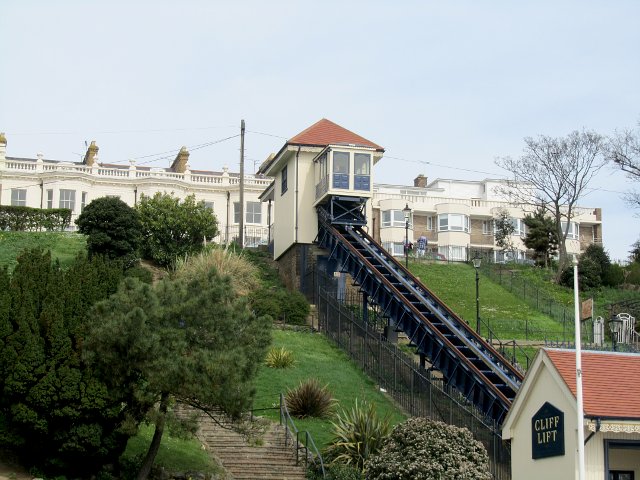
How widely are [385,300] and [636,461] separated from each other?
832 inches

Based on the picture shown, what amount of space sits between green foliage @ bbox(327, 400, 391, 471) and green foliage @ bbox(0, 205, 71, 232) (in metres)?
33.4

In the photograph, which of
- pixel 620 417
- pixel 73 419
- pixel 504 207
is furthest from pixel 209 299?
pixel 504 207

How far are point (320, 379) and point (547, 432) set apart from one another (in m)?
14.8

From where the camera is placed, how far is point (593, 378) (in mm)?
24406

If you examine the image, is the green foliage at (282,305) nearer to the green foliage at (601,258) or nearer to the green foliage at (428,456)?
the green foliage at (428,456)

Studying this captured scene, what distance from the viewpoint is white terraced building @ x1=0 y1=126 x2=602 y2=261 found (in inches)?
2761

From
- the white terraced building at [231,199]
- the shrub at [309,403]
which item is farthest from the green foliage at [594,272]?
the shrub at [309,403]

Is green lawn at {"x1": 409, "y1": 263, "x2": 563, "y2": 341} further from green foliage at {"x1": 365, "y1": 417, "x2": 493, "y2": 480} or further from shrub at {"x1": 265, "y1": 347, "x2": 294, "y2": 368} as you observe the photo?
green foliage at {"x1": 365, "y1": 417, "x2": 493, "y2": 480}

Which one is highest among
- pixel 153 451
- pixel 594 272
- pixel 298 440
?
pixel 594 272

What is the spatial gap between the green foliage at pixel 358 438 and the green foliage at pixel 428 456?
98.9 inches

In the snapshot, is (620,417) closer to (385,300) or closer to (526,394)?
(526,394)

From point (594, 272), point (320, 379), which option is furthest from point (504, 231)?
point (320, 379)

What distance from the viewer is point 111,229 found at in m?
51.8

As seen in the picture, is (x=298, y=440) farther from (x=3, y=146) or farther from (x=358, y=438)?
(x=3, y=146)
